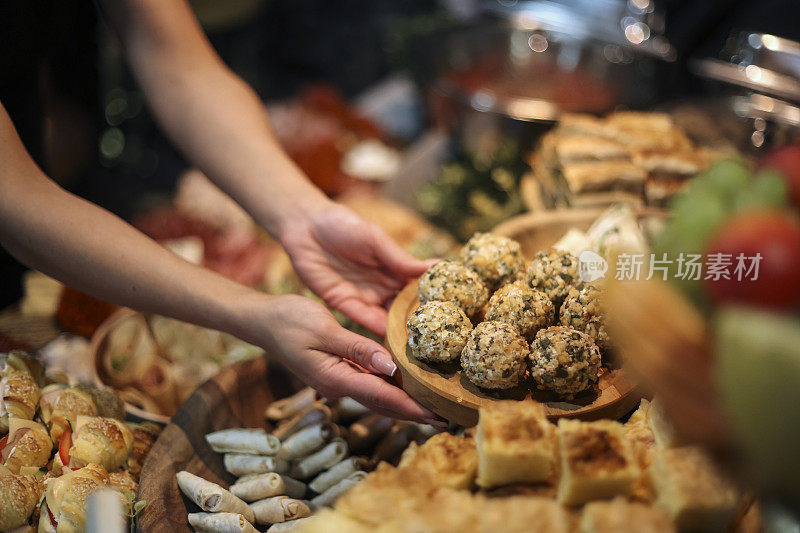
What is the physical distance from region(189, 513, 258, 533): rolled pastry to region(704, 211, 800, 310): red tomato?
3.74 feet

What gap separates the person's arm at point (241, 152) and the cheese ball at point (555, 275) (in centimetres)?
49

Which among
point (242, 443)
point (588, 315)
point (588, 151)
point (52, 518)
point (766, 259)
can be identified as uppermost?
point (588, 151)

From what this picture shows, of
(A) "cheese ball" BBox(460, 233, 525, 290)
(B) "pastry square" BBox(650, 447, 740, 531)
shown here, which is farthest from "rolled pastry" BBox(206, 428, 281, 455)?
(B) "pastry square" BBox(650, 447, 740, 531)

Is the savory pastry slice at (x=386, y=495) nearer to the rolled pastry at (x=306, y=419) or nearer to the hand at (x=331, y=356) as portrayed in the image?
the hand at (x=331, y=356)

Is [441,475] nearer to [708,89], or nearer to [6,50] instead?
[6,50]

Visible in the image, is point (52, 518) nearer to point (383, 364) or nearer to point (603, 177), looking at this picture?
point (383, 364)

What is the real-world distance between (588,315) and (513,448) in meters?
0.50

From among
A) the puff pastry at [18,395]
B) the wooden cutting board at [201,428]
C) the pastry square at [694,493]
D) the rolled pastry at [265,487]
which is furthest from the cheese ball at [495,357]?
the puff pastry at [18,395]

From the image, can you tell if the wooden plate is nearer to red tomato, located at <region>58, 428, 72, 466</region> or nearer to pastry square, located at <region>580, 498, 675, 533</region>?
pastry square, located at <region>580, 498, 675, 533</region>

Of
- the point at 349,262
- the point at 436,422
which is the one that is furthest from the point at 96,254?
the point at 436,422

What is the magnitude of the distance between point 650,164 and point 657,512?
166 cm

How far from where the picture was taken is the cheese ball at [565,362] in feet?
4.28

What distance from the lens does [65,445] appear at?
5.04 feet

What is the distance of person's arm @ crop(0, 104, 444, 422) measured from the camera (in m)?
1.51
